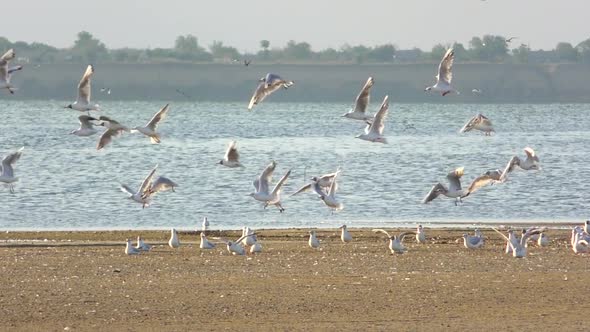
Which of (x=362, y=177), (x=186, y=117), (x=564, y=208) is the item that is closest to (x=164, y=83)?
(x=186, y=117)

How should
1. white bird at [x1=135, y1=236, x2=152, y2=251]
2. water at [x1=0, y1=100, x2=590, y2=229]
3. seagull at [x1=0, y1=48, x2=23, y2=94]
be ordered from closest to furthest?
white bird at [x1=135, y1=236, x2=152, y2=251], seagull at [x1=0, y1=48, x2=23, y2=94], water at [x1=0, y1=100, x2=590, y2=229]

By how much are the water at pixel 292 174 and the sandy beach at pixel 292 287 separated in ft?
21.3

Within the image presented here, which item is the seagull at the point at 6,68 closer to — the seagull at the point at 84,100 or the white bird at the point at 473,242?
the seagull at the point at 84,100

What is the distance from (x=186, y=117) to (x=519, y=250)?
2902 inches

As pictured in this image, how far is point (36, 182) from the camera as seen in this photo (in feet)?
128

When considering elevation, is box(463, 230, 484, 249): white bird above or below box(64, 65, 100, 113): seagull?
below

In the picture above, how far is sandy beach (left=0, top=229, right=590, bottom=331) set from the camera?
49.8 ft

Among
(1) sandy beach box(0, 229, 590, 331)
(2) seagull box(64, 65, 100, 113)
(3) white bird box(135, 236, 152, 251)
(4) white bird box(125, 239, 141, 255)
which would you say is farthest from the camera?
(2) seagull box(64, 65, 100, 113)

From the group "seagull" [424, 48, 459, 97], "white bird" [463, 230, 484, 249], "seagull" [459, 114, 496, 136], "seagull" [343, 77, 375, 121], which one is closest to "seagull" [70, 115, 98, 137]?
"seagull" [343, 77, 375, 121]

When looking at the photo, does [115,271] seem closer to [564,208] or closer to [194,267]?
[194,267]

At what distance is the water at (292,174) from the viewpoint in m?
30.0

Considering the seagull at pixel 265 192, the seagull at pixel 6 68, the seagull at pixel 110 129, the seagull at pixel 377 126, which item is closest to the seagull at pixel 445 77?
the seagull at pixel 377 126

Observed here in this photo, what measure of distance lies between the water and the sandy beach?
6494 millimetres

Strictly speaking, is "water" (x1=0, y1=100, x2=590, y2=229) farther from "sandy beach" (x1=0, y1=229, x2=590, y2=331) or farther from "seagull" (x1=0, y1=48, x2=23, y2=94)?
"sandy beach" (x1=0, y1=229, x2=590, y2=331)
